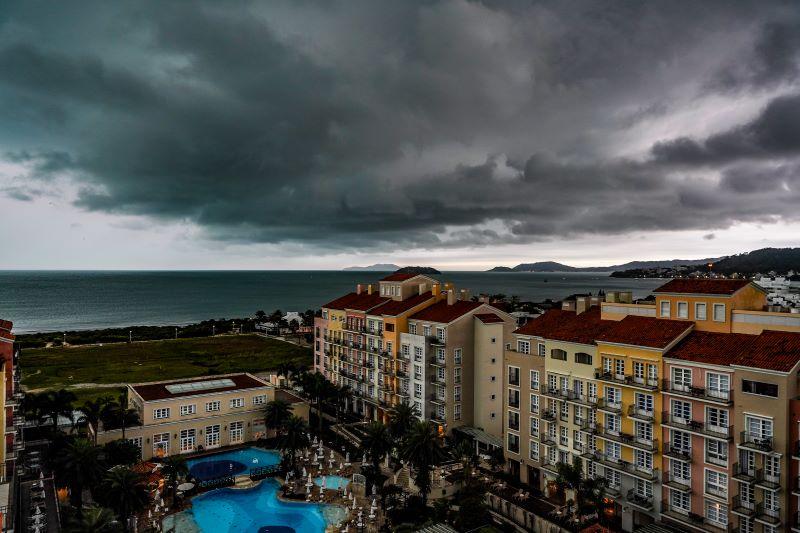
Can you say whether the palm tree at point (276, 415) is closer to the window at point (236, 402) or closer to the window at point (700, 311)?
the window at point (236, 402)

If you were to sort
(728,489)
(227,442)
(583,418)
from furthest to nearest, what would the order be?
(227,442)
(583,418)
(728,489)

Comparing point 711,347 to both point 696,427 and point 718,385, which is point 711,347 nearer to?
point 718,385

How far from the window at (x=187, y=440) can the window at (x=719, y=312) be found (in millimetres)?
55624

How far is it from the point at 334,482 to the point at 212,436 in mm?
18385

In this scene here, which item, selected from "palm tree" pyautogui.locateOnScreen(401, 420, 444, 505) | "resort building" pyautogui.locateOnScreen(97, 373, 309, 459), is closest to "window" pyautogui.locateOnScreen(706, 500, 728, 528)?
"palm tree" pyautogui.locateOnScreen(401, 420, 444, 505)

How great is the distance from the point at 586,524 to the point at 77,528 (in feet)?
122

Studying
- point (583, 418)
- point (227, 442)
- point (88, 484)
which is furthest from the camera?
point (227, 442)

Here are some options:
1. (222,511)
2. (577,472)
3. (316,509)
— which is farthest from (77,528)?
(577,472)

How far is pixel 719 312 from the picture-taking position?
39312mm

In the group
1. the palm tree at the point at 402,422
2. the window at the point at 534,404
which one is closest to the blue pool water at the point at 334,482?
the palm tree at the point at 402,422

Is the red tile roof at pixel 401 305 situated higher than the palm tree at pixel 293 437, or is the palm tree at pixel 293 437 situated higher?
the red tile roof at pixel 401 305

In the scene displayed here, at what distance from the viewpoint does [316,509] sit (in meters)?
45.5

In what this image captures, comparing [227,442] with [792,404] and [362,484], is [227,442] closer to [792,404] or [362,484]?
[362,484]

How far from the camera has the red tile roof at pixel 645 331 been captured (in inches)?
1567
